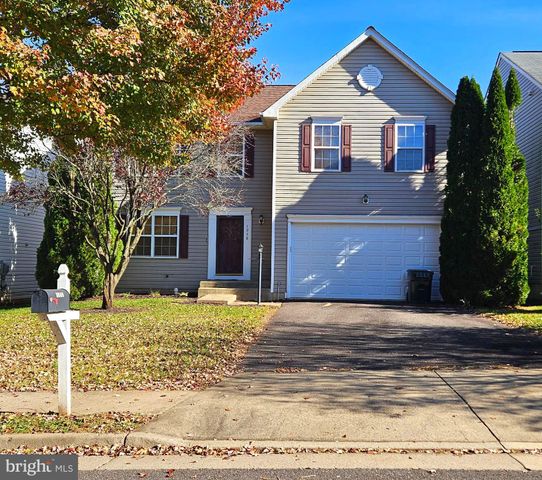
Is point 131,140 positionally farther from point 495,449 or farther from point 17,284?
point 17,284

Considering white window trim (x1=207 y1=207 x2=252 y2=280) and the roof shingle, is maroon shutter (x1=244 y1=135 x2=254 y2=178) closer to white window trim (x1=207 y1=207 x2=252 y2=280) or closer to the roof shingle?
white window trim (x1=207 y1=207 x2=252 y2=280)

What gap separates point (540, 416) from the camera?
6035 mm

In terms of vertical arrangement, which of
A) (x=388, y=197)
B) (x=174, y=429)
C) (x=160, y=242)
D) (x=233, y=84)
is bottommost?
(x=174, y=429)

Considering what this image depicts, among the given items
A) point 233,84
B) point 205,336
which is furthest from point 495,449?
point 233,84

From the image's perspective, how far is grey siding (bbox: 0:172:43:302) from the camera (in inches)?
769

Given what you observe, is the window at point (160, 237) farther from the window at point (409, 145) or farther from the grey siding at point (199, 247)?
the window at point (409, 145)

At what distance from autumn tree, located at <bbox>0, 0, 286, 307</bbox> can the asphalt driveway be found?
13.5ft

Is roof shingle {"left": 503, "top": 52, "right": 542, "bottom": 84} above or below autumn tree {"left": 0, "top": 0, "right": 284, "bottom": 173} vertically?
above

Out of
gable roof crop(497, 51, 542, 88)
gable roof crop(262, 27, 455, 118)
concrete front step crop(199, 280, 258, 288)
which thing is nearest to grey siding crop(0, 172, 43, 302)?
concrete front step crop(199, 280, 258, 288)

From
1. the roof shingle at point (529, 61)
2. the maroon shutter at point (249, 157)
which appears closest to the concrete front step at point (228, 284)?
the maroon shutter at point (249, 157)

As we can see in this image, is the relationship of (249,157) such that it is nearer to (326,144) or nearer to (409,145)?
(326,144)

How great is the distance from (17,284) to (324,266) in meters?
10.8

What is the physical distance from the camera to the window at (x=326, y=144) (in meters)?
18.4

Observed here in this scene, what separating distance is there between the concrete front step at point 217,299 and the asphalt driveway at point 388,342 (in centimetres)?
279
